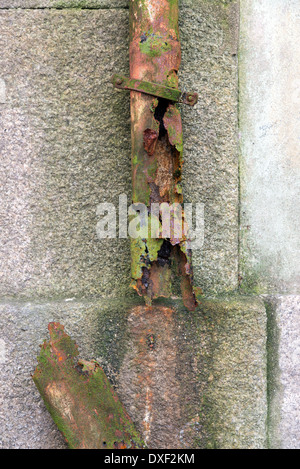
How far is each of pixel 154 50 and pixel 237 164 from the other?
42 cm

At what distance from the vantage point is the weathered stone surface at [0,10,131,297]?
1.20 meters

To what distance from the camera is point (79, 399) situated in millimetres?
1064

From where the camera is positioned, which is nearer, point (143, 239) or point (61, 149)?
point (143, 239)

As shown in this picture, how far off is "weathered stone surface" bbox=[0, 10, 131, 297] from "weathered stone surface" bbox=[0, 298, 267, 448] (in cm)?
12

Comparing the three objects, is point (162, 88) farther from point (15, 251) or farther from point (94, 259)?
point (15, 251)

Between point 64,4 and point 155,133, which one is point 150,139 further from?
point 64,4

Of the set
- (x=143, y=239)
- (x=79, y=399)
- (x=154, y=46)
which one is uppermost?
(x=154, y=46)

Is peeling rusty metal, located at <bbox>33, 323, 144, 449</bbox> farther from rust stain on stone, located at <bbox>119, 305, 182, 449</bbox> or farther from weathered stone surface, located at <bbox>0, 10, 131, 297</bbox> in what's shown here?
weathered stone surface, located at <bbox>0, 10, 131, 297</bbox>

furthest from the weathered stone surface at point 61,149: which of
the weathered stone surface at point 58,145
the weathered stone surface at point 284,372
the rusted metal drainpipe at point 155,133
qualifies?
the weathered stone surface at point 284,372

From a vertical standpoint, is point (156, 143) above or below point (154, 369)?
above

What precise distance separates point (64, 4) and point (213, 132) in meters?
0.59

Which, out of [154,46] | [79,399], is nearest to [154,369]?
[79,399]

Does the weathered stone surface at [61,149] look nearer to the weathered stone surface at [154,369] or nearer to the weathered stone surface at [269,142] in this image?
the weathered stone surface at [154,369]

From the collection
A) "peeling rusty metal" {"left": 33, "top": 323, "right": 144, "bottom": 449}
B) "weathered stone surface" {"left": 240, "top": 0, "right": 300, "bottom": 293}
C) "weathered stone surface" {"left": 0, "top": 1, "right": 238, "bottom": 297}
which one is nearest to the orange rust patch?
"weathered stone surface" {"left": 0, "top": 1, "right": 238, "bottom": 297}
